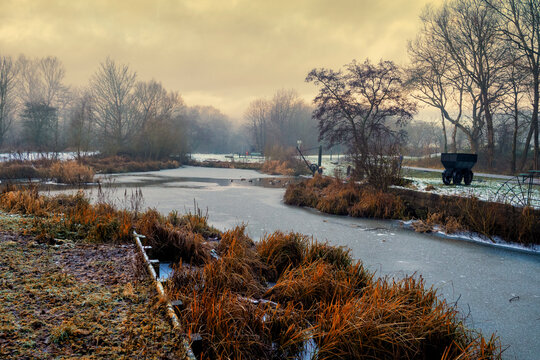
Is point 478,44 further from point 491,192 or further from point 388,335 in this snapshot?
point 388,335

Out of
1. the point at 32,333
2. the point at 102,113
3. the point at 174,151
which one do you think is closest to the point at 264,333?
the point at 32,333

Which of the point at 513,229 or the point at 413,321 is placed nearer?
the point at 413,321

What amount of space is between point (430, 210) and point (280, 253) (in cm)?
596

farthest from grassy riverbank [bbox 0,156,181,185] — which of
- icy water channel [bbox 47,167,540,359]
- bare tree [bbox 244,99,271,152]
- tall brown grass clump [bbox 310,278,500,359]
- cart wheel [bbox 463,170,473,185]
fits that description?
bare tree [bbox 244,99,271,152]

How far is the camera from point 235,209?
414 inches

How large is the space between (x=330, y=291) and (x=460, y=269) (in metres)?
2.87

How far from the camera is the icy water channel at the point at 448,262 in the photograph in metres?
3.63

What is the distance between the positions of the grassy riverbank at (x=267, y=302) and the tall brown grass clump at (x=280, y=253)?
0.02 metres

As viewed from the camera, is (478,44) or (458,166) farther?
(478,44)

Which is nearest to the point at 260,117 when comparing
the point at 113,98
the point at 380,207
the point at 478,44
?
the point at 113,98

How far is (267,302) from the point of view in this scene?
10.9ft

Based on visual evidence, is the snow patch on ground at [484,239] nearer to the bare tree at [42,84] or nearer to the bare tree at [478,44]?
the bare tree at [478,44]

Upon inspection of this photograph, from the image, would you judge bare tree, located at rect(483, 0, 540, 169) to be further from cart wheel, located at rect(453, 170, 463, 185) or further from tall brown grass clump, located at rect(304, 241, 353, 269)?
tall brown grass clump, located at rect(304, 241, 353, 269)

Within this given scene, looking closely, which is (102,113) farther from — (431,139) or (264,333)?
(431,139)
